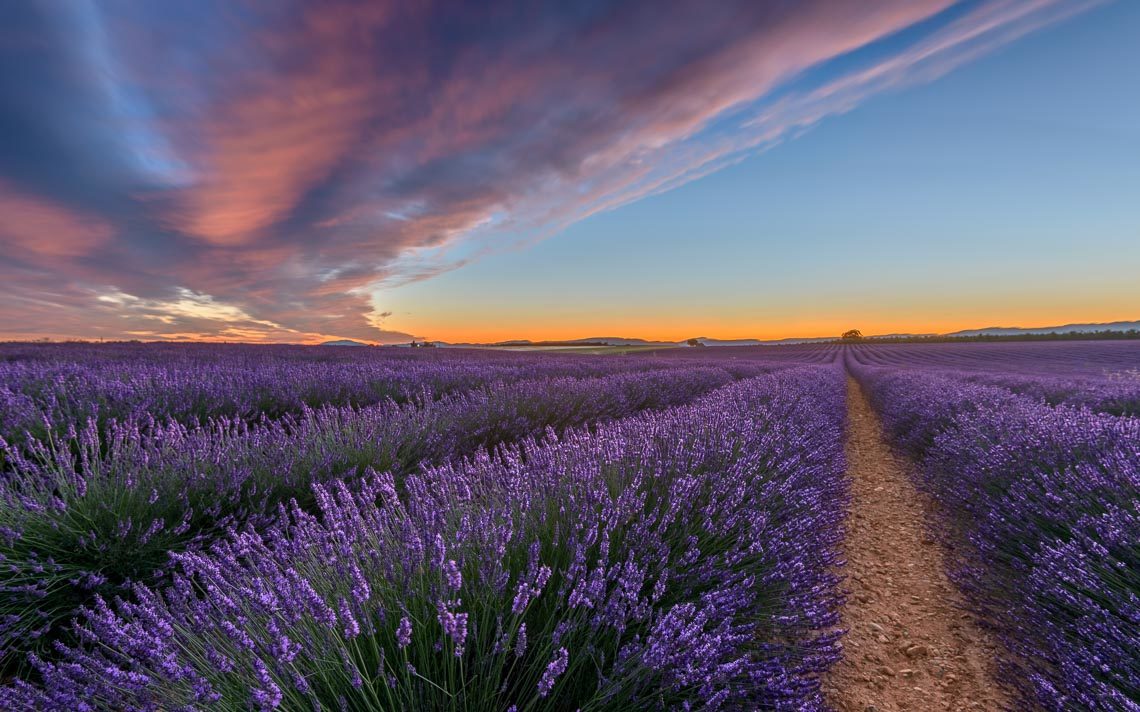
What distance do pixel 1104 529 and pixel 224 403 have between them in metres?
7.25

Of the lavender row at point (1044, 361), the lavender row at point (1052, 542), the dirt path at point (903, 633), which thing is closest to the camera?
the lavender row at point (1052, 542)

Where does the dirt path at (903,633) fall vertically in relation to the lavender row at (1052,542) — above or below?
Answer: below

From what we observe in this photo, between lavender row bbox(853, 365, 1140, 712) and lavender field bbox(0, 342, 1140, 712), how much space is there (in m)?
0.02

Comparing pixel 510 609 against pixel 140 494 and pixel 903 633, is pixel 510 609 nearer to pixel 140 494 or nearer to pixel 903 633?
pixel 903 633

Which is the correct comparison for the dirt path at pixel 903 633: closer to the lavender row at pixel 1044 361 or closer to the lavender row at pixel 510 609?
the lavender row at pixel 510 609

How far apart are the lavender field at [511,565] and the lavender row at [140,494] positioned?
0.02 meters

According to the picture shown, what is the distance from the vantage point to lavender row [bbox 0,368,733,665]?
207cm

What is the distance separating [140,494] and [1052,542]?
5206 millimetres

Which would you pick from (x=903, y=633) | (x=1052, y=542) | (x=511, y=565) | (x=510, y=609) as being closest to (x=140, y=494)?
(x=511, y=565)

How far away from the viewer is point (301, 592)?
1.30 m

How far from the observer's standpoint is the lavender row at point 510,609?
1129 mm

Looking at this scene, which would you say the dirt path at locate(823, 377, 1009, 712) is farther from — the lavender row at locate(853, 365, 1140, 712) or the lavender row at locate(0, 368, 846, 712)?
the lavender row at locate(0, 368, 846, 712)

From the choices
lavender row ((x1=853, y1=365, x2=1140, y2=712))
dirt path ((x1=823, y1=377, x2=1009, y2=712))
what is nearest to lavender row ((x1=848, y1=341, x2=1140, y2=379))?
lavender row ((x1=853, y1=365, x2=1140, y2=712))

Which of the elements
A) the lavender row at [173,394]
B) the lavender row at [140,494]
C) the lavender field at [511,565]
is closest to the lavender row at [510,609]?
the lavender field at [511,565]
